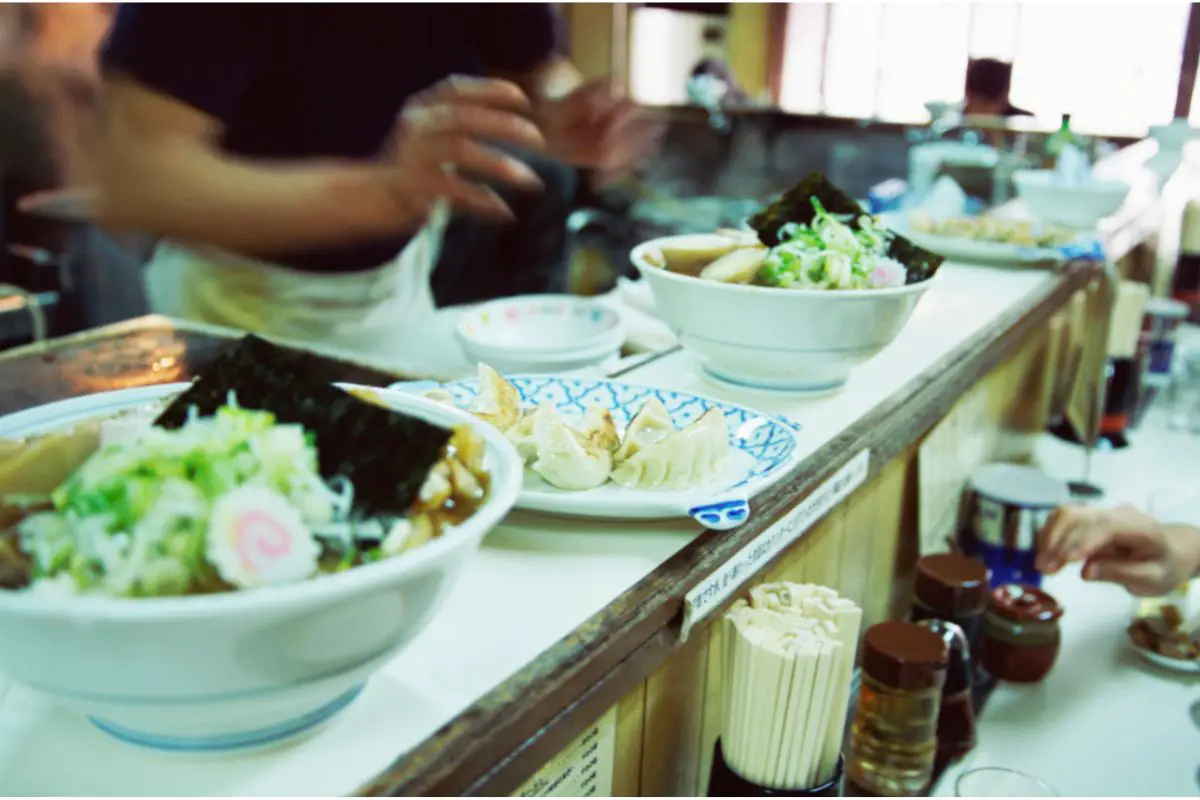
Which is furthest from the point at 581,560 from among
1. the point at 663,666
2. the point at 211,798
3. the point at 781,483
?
the point at 211,798

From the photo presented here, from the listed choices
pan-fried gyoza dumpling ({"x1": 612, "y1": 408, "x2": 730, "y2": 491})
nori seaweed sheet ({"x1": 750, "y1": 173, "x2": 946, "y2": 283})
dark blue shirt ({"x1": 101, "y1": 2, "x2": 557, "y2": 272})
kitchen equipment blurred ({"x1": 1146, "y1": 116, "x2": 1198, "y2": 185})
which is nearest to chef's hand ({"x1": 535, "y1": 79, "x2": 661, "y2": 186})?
nori seaweed sheet ({"x1": 750, "y1": 173, "x2": 946, "y2": 283})

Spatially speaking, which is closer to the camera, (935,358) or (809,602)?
(809,602)

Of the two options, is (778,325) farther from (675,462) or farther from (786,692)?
(786,692)

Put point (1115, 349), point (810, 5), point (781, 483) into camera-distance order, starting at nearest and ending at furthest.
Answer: point (781, 483)
point (1115, 349)
point (810, 5)

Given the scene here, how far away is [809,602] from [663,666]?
0.17 meters

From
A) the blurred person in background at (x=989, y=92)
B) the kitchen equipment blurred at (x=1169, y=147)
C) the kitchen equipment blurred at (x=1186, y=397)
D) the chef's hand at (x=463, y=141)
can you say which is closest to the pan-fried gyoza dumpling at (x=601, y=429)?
the chef's hand at (x=463, y=141)

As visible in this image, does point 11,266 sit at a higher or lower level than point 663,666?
lower

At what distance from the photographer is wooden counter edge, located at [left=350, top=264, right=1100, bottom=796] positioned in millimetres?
707

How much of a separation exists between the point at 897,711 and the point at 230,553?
39.7 inches

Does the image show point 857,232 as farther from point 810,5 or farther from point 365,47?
point 810,5

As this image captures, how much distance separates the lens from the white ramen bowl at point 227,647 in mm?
550

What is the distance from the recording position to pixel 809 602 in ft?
3.51

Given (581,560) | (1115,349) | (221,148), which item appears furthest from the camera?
(1115,349)

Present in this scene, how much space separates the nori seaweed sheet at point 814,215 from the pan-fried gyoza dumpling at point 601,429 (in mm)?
576
